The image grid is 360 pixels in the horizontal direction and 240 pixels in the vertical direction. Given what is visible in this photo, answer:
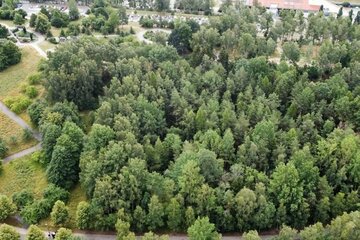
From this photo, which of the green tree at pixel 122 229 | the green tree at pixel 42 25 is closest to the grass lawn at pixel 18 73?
the green tree at pixel 42 25

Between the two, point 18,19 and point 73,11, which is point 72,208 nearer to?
point 18,19

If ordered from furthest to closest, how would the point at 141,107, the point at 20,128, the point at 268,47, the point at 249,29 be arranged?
the point at 249,29, the point at 268,47, the point at 20,128, the point at 141,107

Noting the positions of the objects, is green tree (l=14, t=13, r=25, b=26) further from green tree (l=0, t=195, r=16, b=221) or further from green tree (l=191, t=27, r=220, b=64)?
green tree (l=0, t=195, r=16, b=221)

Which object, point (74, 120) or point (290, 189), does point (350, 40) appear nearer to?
point (290, 189)

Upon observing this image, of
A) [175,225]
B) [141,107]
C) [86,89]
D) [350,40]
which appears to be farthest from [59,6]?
[175,225]

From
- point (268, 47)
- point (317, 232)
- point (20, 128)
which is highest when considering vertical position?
point (268, 47)

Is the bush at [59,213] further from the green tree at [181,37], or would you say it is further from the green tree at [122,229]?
the green tree at [181,37]
